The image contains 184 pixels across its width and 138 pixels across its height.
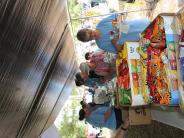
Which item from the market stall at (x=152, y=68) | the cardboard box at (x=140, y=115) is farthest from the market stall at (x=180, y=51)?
the cardboard box at (x=140, y=115)

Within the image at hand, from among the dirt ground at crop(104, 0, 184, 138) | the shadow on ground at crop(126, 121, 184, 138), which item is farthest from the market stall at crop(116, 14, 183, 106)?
the shadow on ground at crop(126, 121, 184, 138)

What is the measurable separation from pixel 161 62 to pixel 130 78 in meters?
0.41

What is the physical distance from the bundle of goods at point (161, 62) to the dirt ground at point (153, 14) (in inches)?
26.6

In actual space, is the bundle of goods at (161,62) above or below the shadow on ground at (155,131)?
above

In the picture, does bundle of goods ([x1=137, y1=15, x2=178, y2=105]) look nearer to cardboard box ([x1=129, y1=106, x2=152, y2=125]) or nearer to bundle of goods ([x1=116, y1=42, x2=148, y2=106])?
bundle of goods ([x1=116, y1=42, x2=148, y2=106])

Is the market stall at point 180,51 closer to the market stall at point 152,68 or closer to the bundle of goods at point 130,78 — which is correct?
the market stall at point 152,68

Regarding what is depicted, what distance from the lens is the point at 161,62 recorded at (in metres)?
2.20

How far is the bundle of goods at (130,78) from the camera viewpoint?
2531 millimetres

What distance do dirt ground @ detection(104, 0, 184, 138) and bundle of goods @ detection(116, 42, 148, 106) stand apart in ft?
2.23

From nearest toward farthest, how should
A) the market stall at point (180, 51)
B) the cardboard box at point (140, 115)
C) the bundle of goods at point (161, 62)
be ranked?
the market stall at point (180, 51)
the bundle of goods at point (161, 62)
the cardboard box at point (140, 115)

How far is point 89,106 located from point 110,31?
1183 mm

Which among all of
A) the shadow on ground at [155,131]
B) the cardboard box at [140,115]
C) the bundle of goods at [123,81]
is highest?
the bundle of goods at [123,81]

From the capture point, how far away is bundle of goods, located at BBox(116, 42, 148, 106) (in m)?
2.53

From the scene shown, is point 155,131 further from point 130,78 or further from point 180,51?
point 180,51
